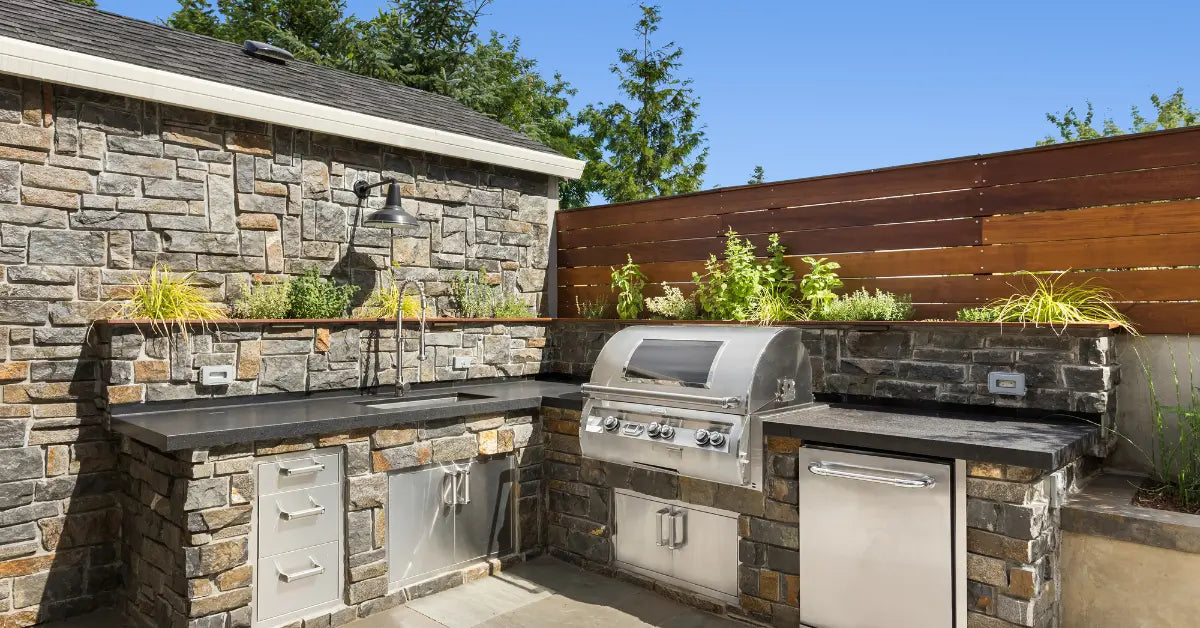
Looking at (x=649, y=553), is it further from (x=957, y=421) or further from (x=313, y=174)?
(x=313, y=174)

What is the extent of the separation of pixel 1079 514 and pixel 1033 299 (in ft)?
3.44

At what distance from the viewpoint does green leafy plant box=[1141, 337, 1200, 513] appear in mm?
3014

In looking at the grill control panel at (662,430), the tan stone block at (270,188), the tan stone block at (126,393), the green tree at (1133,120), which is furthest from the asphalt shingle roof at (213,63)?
the green tree at (1133,120)

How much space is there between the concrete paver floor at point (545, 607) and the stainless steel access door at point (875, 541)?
0.60 meters

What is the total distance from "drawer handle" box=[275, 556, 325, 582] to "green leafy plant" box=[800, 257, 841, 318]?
2943 mm

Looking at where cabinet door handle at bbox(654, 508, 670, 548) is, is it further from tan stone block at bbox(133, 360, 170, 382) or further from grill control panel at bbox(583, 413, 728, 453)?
tan stone block at bbox(133, 360, 170, 382)

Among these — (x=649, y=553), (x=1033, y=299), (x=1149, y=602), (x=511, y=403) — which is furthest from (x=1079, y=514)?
(x=511, y=403)

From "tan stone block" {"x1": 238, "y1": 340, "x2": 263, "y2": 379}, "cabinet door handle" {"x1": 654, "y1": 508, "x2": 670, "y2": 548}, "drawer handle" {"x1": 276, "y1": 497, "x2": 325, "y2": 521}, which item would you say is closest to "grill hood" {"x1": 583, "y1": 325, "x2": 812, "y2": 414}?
"cabinet door handle" {"x1": 654, "y1": 508, "x2": 670, "y2": 548}

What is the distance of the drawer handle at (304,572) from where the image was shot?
3307mm

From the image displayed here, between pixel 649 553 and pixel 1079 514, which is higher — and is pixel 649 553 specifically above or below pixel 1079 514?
below

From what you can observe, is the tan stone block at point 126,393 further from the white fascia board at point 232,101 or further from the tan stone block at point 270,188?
the white fascia board at point 232,101

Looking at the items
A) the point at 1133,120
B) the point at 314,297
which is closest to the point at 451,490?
the point at 314,297

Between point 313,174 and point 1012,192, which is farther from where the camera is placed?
point 313,174

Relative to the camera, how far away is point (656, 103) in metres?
13.9
